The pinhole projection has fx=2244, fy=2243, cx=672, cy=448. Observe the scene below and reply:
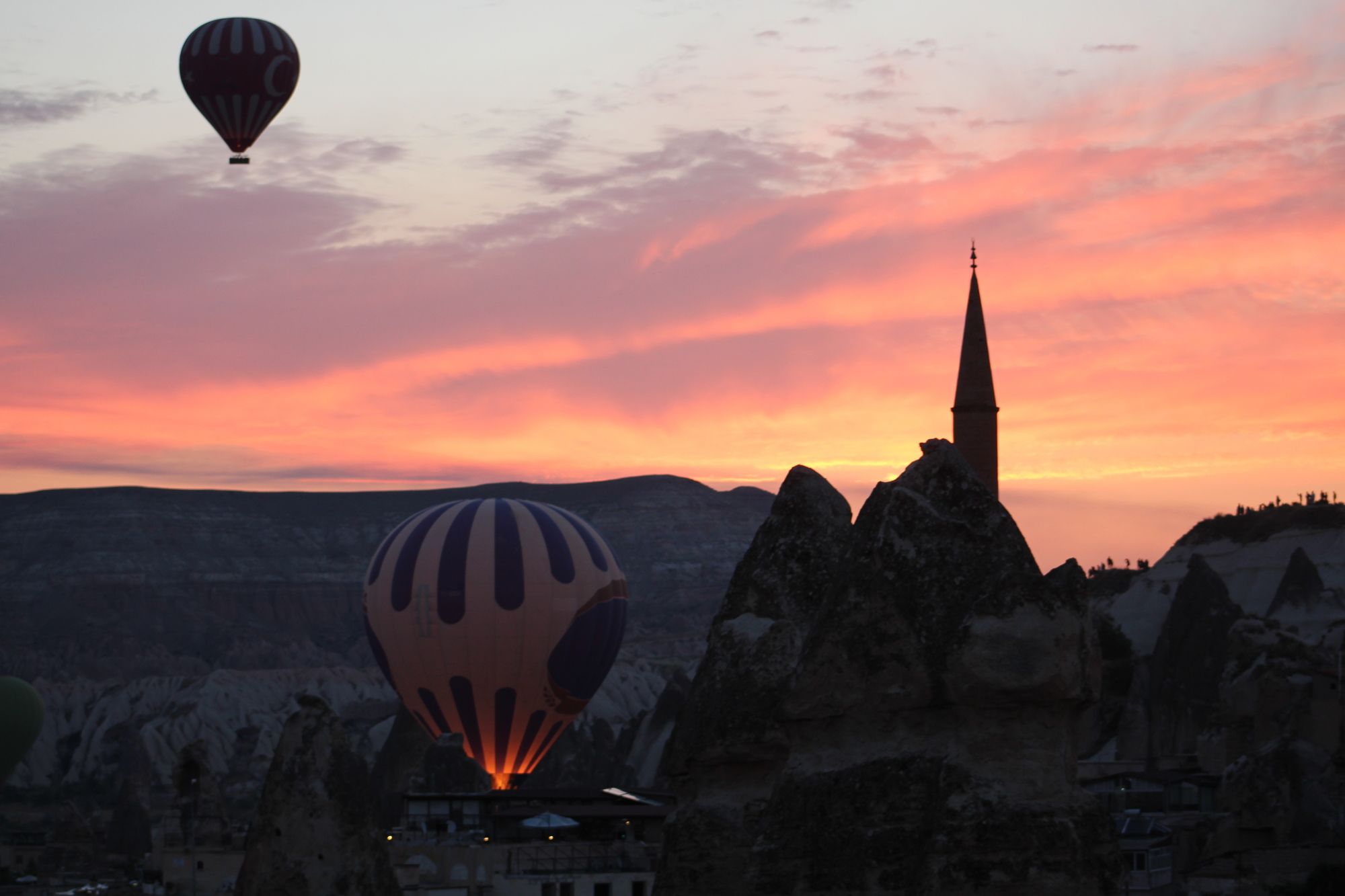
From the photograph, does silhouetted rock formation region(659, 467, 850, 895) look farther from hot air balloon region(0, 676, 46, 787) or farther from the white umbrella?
hot air balloon region(0, 676, 46, 787)

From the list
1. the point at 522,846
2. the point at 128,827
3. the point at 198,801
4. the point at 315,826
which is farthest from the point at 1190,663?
the point at 315,826

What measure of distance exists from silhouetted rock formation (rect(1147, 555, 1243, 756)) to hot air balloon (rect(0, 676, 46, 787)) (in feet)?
128

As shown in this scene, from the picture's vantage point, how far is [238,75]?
2160 inches

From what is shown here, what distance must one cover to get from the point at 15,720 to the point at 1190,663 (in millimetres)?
43318

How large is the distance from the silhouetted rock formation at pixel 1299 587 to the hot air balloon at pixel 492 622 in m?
55.3

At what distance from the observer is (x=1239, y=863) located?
42688 millimetres

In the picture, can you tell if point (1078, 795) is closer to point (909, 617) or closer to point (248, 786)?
point (909, 617)

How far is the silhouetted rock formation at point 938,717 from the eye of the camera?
455 inches

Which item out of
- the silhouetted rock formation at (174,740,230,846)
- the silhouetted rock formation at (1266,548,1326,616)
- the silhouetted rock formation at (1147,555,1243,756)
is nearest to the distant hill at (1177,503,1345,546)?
the silhouetted rock formation at (1266,548,1326,616)

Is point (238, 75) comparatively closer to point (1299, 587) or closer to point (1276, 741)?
point (1276, 741)

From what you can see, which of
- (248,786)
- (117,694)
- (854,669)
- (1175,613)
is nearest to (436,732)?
(1175,613)

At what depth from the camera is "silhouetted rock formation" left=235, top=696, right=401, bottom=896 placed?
15156 mm

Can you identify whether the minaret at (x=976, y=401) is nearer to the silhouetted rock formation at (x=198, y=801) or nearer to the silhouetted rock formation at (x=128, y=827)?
the silhouetted rock formation at (x=128, y=827)

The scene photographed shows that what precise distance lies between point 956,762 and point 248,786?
11010 cm
